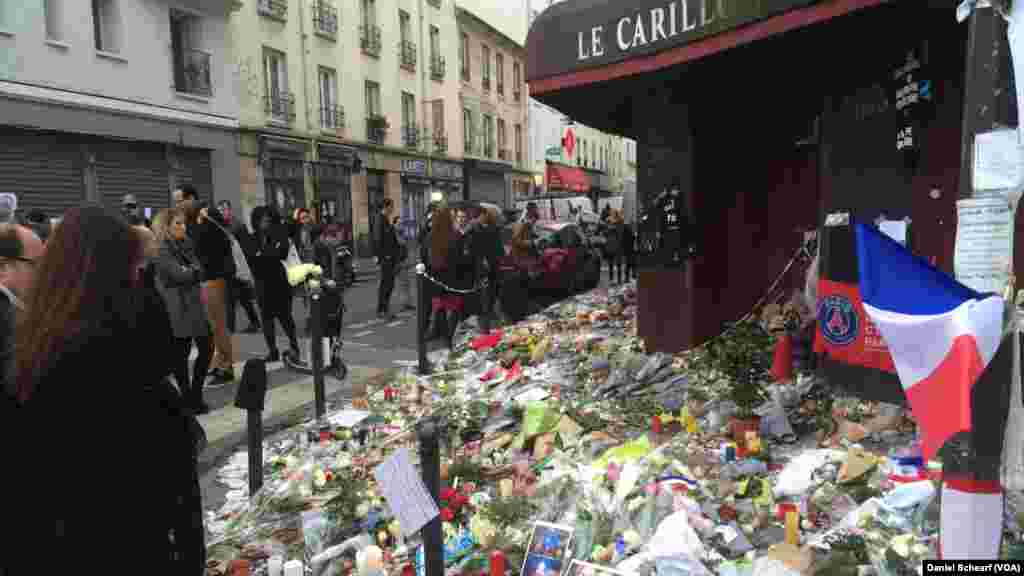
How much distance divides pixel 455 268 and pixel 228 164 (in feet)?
43.3

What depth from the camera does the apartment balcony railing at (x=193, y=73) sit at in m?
18.8

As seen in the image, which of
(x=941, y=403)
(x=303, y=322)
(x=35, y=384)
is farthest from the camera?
(x=303, y=322)

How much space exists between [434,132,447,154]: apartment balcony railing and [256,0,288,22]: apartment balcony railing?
1034 centimetres

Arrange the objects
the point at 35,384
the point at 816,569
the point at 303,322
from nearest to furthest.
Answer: the point at 35,384 → the point at 816,569 → the point at 303,322

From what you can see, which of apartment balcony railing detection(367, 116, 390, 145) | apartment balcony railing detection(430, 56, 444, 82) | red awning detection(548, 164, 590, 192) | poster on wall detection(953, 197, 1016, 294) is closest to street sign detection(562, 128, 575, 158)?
red awning detection(548, 164, 590, 192)

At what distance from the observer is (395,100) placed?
28.9 meters

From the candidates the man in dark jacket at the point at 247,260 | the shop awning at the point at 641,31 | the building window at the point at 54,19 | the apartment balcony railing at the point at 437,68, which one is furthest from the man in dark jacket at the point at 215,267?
the apartment balcony railing at the point at 437,68

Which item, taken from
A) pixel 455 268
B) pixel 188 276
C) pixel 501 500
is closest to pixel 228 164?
pixel 455 268

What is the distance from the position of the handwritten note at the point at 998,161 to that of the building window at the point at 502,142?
123ft

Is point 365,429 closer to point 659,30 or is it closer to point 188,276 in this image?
point 188,276

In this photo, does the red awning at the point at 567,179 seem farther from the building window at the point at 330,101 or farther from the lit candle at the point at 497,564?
the lit candle at the point at 497,564

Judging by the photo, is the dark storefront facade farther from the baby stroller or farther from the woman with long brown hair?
the woman with long brown hair

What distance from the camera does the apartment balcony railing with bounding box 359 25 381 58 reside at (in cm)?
2658

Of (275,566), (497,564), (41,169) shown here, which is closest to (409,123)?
(41,169)
